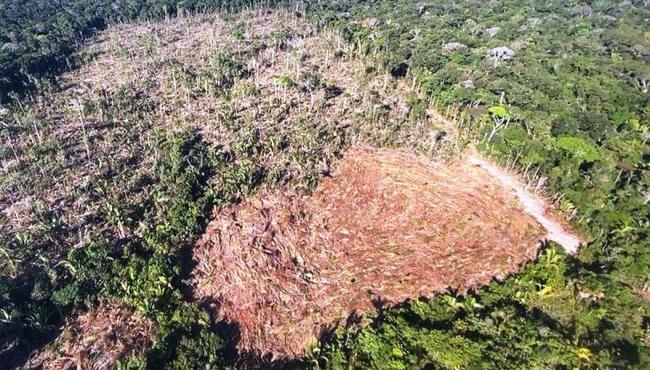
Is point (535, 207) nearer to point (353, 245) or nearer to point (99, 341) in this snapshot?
point (353, 245)

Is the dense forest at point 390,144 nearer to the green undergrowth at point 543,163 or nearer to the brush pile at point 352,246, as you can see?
the green undergrowth at point 543,163

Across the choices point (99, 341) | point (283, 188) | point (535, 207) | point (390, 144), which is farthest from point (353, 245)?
point (99, 341)

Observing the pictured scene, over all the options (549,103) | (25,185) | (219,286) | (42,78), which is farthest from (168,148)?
(549,103)

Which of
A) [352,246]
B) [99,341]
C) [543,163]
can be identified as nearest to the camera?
[99,341]

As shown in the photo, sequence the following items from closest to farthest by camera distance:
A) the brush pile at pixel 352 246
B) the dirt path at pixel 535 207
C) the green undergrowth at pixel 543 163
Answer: the green undergrowth at pixel 543 163
the brush pile at pixel 352 246
the dirt path at pixel 535 207

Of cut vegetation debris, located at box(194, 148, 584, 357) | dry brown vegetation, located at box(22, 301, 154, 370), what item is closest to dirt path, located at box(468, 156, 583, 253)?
cut vegetation debris, located at box(194, 148, 584, 357)

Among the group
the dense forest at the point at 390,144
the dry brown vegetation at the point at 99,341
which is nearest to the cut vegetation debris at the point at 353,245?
the dense forest at the point at 390,144
